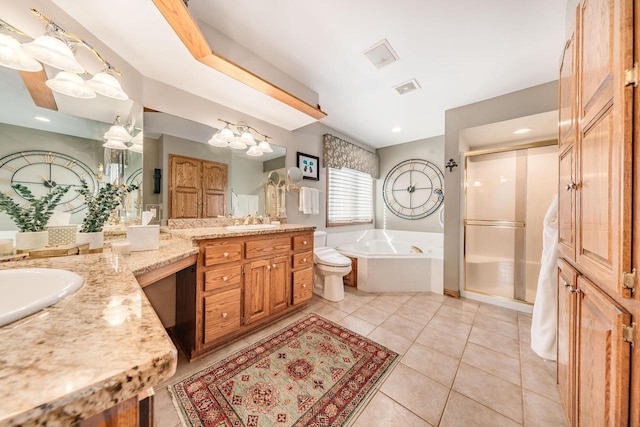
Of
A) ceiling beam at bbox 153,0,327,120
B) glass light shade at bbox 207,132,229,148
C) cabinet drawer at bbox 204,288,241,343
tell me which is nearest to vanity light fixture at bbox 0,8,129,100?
ceiling beam at bbox 153,0,327,120

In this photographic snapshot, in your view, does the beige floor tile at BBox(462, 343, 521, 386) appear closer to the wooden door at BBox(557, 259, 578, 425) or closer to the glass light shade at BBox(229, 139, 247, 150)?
the wooden door at BBox(557, 259, 578, 425)

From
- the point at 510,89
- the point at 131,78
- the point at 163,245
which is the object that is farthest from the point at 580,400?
the point at 131,78

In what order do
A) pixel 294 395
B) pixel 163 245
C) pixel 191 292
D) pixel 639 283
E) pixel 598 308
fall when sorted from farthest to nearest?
1. pixel 191 292
2. pixel 163 245
3. pixel 294 395
4. pixel 598 308
5. pixel 639 283

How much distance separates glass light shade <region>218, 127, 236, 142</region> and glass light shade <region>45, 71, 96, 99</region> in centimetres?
93

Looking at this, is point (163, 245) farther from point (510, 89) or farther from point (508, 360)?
point (510, 89)

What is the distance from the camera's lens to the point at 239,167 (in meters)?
2.33

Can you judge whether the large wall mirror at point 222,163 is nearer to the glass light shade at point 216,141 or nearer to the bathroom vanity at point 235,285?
the glass light shade at point 216,141

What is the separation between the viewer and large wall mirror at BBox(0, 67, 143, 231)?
1067 millimetres

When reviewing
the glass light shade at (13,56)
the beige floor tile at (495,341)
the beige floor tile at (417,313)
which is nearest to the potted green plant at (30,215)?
the glass light shade at (13,56)

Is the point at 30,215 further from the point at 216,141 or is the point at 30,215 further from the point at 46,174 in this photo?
the point at 216,141

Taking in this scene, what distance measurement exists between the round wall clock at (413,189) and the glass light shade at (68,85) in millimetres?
3984

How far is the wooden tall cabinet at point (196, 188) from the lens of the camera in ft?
6.24

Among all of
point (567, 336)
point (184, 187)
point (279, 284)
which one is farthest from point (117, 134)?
point (567, 336)

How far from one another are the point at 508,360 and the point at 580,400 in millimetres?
791
